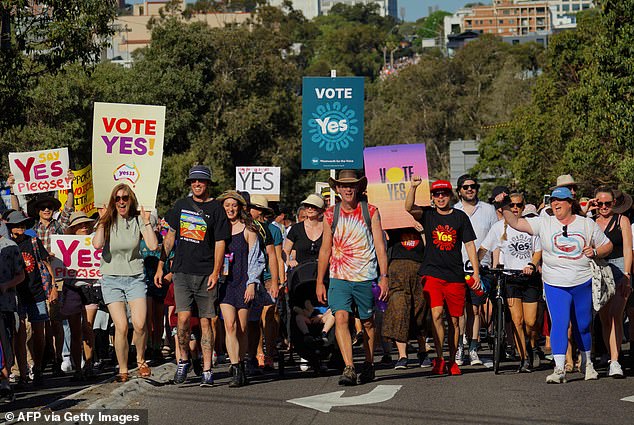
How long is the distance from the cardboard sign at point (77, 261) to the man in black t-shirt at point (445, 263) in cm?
359

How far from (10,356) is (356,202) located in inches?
144

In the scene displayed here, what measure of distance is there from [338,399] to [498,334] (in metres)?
2.58

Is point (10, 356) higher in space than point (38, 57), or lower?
lower

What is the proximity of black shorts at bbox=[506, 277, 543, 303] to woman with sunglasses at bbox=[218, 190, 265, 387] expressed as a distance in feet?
9.03

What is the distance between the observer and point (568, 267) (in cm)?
1292

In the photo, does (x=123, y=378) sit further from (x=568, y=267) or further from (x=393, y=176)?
(x=568, y=267)

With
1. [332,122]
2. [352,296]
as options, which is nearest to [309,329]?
[352,296]

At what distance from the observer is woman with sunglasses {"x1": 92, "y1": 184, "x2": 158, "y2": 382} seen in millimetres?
12875

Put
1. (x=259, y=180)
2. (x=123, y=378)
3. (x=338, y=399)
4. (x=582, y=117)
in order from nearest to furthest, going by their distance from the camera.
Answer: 1. (x=338, y=399)
2. (x=123, y=378)
3. (x=259, y=180)
4. (x=582, y=117)

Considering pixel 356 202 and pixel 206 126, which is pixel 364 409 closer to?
pixel 356 202

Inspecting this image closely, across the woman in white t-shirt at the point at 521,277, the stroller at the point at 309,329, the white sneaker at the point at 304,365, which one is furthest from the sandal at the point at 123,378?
the woman in white t-shirt at the point at 521,277

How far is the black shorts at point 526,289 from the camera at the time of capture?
14.1m

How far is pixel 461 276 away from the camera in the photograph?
13531mm

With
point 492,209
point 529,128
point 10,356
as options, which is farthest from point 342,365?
point 529,128
